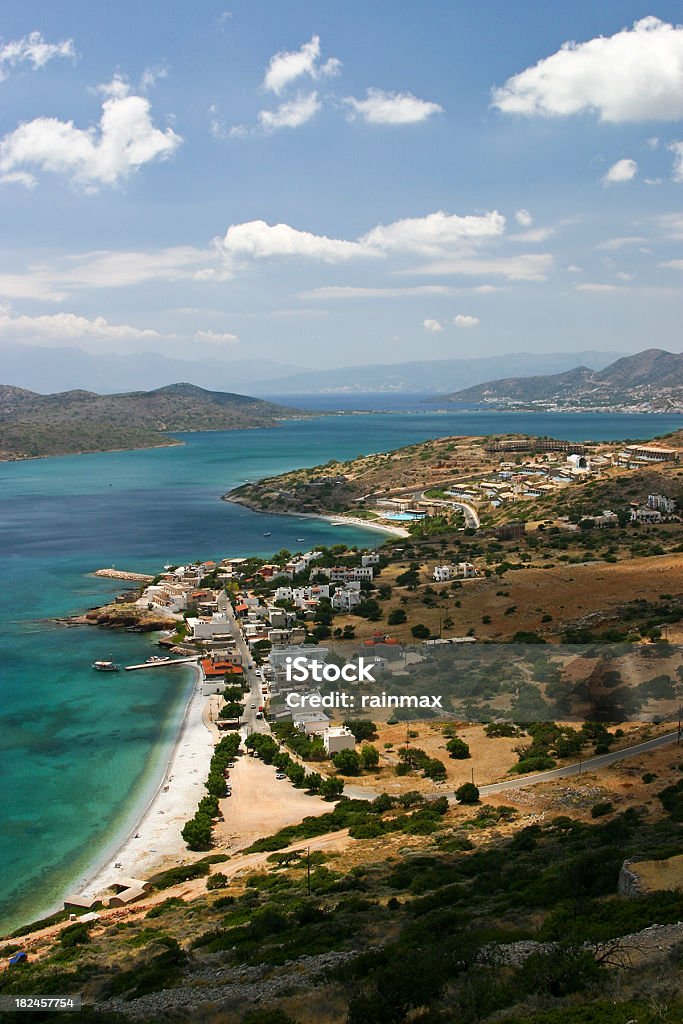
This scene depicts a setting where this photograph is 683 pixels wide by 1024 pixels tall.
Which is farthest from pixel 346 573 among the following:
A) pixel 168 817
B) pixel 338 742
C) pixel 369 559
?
pixel 168 817

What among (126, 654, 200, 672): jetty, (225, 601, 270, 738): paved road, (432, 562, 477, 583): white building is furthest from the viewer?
(432, 562, 477, 583): white building

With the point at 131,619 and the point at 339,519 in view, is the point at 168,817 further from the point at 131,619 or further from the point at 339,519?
the point at 339,519

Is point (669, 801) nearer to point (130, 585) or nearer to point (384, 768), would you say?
point (384, 768)

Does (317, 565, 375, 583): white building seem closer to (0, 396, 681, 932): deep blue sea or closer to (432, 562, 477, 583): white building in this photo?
(432, 562, 477, 583): white building

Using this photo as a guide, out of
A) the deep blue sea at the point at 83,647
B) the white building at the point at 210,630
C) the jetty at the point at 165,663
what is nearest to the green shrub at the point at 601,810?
the deep blue sea at the point at 83,647

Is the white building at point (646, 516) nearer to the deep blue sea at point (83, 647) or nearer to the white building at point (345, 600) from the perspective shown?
the deep blue sea at point (83, 647)

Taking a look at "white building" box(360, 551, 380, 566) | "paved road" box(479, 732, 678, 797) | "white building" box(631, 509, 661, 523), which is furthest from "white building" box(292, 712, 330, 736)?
"white building" box(631, 509, 661, 523)
